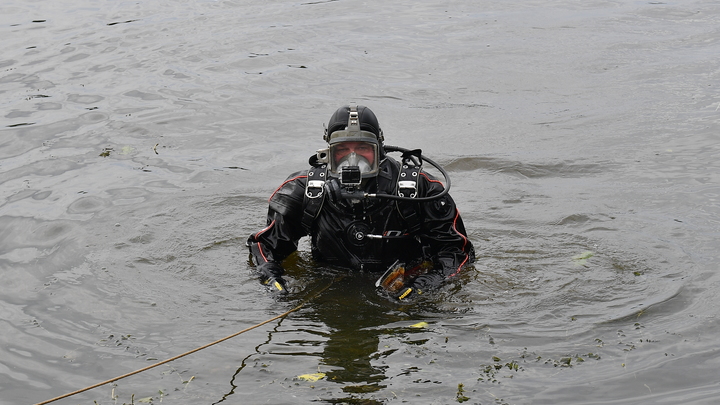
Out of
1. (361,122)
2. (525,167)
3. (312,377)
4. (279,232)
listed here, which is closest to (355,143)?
(361,122)

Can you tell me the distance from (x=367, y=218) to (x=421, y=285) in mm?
580

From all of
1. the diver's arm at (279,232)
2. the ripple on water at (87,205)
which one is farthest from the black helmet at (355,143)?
the ripple on water at (87,205)

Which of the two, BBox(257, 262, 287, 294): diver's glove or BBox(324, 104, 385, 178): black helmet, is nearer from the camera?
BBox(324, 104, 385, 178): black helmet

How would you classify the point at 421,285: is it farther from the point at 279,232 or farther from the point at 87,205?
the point at 87,205

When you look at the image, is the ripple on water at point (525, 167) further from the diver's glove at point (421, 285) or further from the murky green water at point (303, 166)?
the diver's glove at point (421, 285)

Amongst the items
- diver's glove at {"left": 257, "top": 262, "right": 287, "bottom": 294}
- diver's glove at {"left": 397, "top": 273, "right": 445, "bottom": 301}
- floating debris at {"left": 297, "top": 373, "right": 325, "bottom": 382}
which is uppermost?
diver's glove at {"left": 257, "top": 262, "right": 287, "bottom": 294}

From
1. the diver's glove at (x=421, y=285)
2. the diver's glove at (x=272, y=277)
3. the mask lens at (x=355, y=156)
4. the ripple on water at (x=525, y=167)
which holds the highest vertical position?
the mask lens at (x=355, y=156)

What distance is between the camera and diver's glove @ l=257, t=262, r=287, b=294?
5.07 m

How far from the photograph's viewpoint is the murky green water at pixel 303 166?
4344mm

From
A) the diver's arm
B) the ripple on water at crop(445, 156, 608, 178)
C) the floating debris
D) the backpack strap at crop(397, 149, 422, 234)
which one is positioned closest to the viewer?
the floating debris

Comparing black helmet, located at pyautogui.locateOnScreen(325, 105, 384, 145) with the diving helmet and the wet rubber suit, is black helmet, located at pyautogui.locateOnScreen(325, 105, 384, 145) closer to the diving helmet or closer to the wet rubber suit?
the diving helmet

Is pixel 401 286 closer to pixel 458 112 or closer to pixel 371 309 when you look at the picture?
pixel 371 309

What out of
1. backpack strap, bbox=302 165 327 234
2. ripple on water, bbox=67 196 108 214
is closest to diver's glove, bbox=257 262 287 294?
backpack strap, bbox=302 165 327 234

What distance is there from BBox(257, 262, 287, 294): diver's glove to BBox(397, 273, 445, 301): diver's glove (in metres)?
0.79
